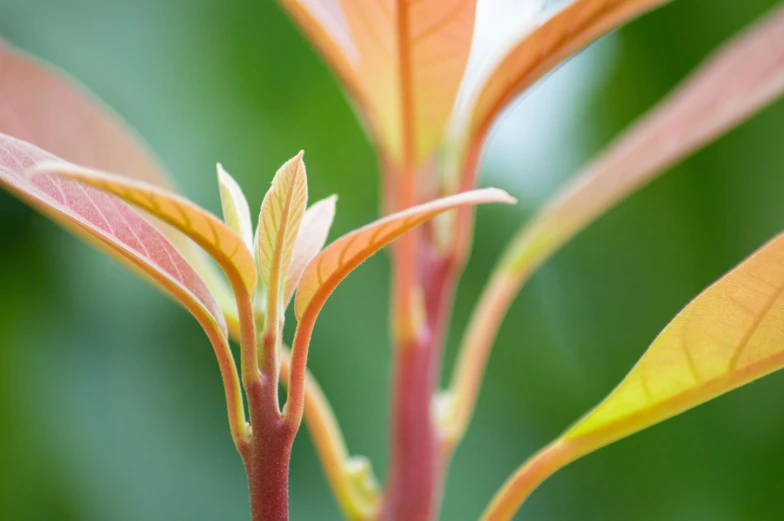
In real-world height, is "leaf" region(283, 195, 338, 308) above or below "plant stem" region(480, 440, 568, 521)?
above

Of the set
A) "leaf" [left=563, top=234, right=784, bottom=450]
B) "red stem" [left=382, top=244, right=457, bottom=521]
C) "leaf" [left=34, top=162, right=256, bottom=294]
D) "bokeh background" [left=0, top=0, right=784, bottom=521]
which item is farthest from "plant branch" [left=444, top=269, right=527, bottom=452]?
"bokeh background" [left=0, top=0, right=784, bottom=521]

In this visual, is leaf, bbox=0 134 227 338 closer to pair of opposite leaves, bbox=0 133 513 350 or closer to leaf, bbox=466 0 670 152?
pair of opposite leaves, bbox=0 133 513 350

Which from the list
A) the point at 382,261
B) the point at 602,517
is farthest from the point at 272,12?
the point at 602,517

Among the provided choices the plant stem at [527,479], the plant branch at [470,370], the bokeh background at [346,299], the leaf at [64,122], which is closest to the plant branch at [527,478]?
the plant stem at [527,479]

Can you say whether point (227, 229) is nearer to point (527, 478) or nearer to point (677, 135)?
point (527, 478)

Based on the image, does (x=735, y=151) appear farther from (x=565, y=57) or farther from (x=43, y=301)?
(x=43, y=301)

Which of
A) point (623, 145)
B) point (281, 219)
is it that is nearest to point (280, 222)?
point (281, 219)

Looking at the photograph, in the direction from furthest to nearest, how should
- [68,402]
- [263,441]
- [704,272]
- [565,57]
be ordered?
[704,272], [68,402], [565,57], [263,441]
